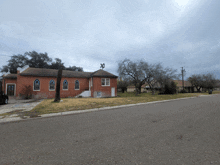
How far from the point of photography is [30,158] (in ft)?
8.11

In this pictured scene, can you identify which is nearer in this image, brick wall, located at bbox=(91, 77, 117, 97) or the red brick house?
the red brick house

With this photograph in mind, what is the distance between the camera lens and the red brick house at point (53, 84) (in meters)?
20.0

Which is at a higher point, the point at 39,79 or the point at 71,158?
the point at 39,79

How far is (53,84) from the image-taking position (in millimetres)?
22062

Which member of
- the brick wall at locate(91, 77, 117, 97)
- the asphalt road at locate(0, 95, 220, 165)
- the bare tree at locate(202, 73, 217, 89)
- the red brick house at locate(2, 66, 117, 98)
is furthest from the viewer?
the bare tree at locate(202, 73, 217, 89)

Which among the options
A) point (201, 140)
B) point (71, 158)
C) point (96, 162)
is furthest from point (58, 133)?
point (201, 140)

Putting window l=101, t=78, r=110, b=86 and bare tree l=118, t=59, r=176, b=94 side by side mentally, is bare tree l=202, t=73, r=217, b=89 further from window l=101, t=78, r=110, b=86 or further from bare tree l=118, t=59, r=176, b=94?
window l=101, t=78, r=110, b=86

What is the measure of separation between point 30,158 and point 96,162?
1514 mm

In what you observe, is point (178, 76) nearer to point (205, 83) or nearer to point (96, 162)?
point (205, 83)

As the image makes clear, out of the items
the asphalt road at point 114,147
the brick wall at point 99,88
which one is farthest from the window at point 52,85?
the asphalt road at point 114,147

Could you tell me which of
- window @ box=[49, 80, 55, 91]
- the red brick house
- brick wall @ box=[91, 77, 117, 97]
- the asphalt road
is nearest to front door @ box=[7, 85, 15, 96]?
the red brick house

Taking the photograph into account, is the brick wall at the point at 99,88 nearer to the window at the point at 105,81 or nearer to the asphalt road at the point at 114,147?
the window at the point at 105,81

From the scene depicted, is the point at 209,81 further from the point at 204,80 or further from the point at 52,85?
the point at 52,85

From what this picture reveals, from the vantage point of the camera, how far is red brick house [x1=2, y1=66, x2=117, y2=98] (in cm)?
2000
